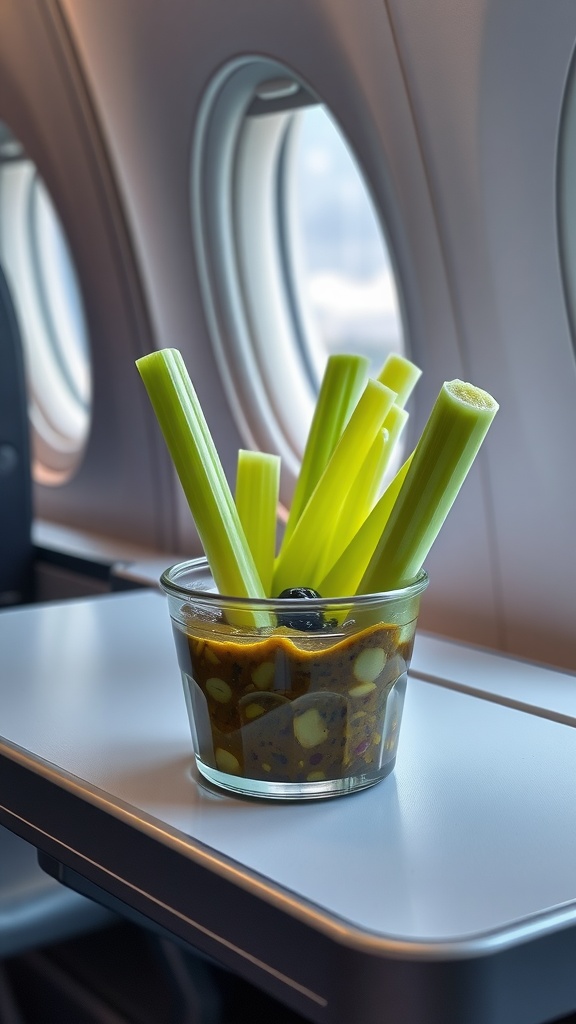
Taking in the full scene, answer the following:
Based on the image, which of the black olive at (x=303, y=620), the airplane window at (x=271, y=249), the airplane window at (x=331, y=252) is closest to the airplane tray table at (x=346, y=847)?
the black olive at (x=303, y=620)

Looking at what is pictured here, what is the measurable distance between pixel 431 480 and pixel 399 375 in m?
0.15

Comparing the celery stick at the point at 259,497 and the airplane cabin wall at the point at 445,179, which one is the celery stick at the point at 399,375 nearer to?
the celery stick at the point at 259,497

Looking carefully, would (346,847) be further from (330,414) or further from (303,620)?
(330,414)

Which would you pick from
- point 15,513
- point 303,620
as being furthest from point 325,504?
point 15,513

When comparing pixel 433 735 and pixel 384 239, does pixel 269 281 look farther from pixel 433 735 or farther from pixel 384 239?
pixel 433 735

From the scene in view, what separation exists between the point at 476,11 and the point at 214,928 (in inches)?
36.9

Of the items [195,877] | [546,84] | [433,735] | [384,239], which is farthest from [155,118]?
[195,877]

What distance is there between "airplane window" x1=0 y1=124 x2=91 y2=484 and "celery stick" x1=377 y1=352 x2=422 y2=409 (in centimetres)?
216

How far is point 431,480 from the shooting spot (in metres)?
0.79

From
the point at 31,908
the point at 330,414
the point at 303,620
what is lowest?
the point at 31,908

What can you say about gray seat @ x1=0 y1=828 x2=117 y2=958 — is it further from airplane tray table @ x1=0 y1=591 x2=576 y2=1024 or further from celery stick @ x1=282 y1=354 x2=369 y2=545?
celery stick @ x1=282 y1=354 x2=369 y2=545

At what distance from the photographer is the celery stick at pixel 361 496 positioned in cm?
88

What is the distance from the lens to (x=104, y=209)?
82.7 inches

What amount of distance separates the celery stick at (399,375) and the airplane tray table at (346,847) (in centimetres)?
29
